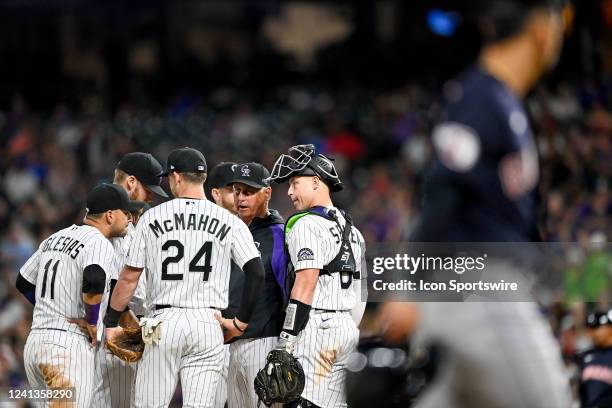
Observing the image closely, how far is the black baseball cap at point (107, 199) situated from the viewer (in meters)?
6.86

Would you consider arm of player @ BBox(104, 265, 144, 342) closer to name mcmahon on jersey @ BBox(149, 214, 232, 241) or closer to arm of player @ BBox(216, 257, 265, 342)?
name mcmahon on jersey @ BBox(149, 214, 232, 241)

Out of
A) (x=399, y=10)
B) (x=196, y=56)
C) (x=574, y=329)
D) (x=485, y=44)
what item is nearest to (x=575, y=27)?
(x=399, y=10)

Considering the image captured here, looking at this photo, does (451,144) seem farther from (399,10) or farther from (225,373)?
(399,10)

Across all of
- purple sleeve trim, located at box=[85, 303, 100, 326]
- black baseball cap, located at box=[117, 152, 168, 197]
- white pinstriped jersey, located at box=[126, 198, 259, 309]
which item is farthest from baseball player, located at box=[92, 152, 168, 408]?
white pinstriped jersey, located at box=[126, 198, 259, 309]

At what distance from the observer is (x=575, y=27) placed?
60.7ft

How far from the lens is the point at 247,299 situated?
6500 mm

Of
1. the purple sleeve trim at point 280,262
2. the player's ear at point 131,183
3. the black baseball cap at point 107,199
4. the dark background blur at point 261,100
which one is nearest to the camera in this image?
the black baseball cap at point 107,199

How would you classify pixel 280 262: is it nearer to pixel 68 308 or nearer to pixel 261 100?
pixel 68 308

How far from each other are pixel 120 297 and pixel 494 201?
11.0 ft

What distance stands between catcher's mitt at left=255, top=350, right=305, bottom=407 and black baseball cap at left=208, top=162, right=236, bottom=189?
1.35m

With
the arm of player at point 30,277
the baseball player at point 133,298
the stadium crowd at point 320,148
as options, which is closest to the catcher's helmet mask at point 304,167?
the baseball player at point 133,298

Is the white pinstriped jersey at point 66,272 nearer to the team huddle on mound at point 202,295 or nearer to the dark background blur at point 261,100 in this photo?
the team huddle on mound at point 202,295

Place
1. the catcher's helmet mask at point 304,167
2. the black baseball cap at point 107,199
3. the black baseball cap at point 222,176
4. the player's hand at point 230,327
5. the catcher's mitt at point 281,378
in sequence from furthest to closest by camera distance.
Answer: the black baseball cap at point 222,176
the black baseball cap at point 107,199
the catcher's helmet mask at point 304,167
the player's hand at point 230,327
the catcher's mitt at point 281,378

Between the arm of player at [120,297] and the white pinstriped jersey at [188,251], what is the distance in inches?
2.4
